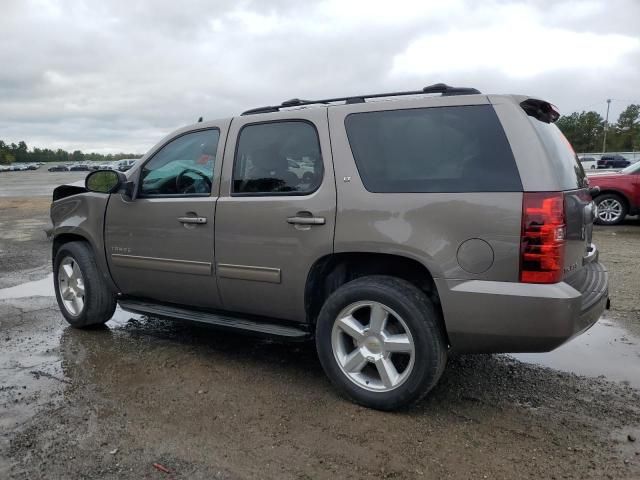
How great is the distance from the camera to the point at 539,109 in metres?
3.26

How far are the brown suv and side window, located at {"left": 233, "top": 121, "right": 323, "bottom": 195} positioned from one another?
1cm

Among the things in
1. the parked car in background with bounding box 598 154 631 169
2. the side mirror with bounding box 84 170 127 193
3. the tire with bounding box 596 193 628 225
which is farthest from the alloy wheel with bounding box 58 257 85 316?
the parked car in background with bounding box 598 154 631 169

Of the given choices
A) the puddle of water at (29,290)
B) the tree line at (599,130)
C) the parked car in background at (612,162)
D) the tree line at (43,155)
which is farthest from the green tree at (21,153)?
the puddle of water at (29,290)

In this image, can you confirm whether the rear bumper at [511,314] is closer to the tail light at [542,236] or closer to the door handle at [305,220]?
the tail light at [542,236]

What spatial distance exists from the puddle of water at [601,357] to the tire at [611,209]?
772cm

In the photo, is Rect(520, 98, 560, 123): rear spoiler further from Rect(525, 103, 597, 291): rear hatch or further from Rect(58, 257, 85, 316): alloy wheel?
Rect(58, 257, 85, 316): alloy wheel

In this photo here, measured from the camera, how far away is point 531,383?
3787 mm

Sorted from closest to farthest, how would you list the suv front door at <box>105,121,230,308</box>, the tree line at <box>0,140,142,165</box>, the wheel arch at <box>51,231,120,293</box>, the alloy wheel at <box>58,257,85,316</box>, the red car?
the suv front door at <box>105,121,230,308</box>, the wheel arch at <box>51,231,120,293</box>, the alloy wheel at <box>58,257,85,316</box>, the red car, the tree line at <box>0,140,142,165</box>

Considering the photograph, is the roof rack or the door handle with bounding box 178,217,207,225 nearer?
the roof rack

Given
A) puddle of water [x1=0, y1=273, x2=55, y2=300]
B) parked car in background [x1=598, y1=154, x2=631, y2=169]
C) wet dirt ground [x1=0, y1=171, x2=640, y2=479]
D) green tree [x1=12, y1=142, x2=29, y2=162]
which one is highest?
green tree [x1=12, y1=142, x2=29, y2=162]

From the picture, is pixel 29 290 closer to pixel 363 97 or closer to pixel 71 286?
pixel 71 286

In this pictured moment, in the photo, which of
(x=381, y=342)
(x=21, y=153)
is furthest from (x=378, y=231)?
(x=21, y=153)

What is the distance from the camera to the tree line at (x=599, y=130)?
75875mm

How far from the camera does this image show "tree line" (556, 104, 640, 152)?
7588 cm
